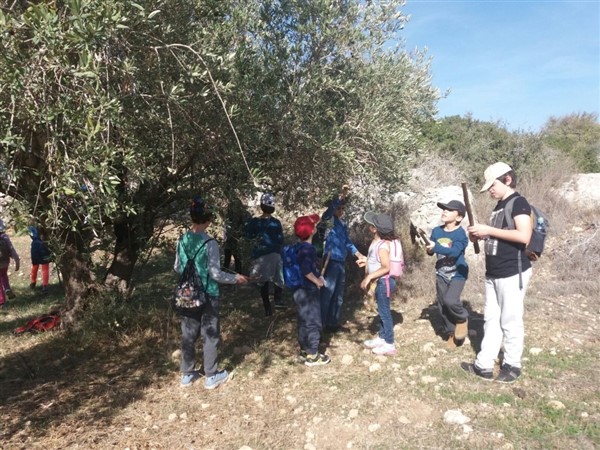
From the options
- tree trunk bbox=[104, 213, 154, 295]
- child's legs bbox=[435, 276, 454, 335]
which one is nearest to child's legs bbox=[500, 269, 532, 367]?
child's legs bbox=[435, 276, 454, 335]

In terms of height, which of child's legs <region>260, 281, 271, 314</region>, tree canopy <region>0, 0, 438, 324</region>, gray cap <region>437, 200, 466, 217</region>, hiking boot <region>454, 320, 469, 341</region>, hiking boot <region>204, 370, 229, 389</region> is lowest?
hiking boot <region>204, 370, 229, 389</region>

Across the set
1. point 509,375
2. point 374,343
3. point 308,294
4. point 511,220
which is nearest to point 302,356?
point 308,294

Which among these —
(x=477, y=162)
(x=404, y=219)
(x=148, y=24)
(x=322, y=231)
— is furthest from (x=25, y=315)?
(x=477, y=162)

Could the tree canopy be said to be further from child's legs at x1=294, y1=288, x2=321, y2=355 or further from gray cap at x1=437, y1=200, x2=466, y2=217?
child's legs at x1=294, y1=288, x2=321, y2=355

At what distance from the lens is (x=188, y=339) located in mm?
4570

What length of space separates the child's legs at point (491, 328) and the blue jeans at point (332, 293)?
203 cm

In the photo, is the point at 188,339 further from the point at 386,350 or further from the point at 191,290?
the point at 386,350

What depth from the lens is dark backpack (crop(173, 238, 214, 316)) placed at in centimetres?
438

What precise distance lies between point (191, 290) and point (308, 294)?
4.43ft

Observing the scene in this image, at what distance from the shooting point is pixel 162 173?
559 cm

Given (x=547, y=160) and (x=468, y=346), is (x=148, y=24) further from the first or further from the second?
(x=547, y=160)

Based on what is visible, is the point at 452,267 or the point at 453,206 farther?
the point at 452,267

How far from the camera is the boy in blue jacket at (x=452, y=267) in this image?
5184 mm

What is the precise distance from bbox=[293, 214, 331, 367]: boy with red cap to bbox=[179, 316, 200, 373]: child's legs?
114 cm
